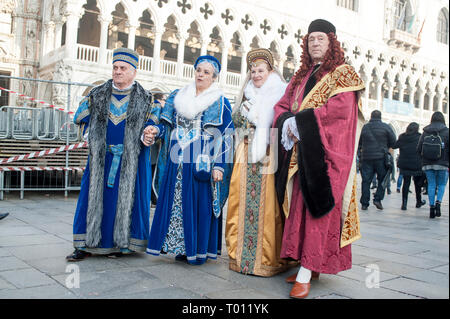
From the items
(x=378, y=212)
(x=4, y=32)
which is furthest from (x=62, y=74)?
(x=378, y=212)

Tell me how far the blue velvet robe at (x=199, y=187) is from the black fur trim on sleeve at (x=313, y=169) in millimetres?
814

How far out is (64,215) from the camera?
230 inches

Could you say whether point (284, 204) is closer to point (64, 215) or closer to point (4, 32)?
point (64, 215)

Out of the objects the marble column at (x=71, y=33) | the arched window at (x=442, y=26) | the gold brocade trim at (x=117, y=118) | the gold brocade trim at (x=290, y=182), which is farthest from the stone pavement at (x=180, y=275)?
the arched window at (x=442, y=26)

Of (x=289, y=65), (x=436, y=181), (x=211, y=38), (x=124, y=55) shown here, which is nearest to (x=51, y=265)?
(x=124, y=55)

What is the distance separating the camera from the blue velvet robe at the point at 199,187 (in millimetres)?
3562

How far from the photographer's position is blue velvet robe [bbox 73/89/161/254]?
12.0ft

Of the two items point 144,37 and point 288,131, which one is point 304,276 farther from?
point 144,37

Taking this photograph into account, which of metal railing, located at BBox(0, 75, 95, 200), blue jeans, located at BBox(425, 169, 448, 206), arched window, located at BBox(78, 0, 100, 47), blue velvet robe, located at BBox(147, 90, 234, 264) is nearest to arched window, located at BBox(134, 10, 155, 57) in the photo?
arched window, located at BBox(78, 0, 100, 47)

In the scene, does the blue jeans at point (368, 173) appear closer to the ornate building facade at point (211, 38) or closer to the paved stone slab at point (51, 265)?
the paved stone slab at point (51, 265)

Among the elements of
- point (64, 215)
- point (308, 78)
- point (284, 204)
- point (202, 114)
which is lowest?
point (64, 215)

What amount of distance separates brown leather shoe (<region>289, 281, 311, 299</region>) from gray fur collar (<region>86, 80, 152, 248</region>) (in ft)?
4.81

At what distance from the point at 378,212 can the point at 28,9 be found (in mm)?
16061

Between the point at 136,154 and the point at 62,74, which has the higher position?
the point at 62,74
